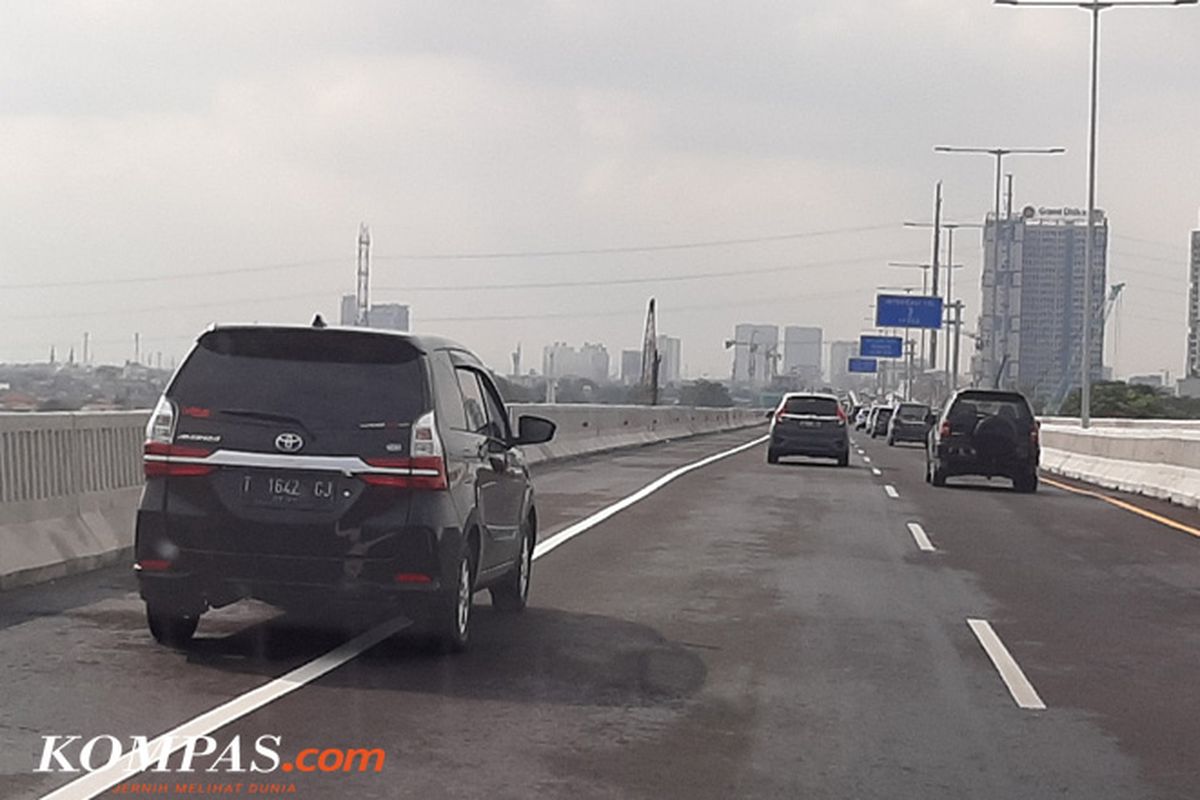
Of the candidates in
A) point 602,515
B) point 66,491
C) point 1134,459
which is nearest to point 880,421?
point 1134,459

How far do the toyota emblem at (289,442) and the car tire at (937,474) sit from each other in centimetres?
2102

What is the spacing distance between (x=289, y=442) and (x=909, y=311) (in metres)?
71.5

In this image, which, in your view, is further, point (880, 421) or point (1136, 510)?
point (880, 421)

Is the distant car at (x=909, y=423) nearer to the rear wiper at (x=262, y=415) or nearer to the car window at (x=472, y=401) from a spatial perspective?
the car window at (x=472, y=401)

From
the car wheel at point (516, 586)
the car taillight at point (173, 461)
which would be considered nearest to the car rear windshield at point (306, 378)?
the car taillight at point (173, 461)

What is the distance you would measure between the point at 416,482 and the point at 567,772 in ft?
7.96

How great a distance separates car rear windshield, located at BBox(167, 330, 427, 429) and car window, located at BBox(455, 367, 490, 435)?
2.88 ft

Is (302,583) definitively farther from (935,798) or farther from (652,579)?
(652,579)

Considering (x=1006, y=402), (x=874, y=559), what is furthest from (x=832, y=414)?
(x=874, y=559)

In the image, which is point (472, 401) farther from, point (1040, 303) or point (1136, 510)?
point (1040, 303)

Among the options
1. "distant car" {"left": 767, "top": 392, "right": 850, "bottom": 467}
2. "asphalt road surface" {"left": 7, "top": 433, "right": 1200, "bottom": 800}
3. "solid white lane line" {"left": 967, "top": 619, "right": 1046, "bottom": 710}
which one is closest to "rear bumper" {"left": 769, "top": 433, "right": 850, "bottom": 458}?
"distant car" {"left": 767, "top": 392, "right": 850, "bottom": 467}

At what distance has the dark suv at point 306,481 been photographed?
352 inches

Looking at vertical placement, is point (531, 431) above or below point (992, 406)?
above

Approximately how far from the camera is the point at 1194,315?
391 feet
